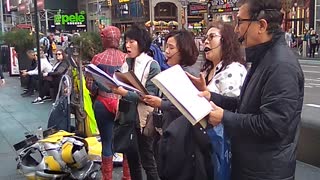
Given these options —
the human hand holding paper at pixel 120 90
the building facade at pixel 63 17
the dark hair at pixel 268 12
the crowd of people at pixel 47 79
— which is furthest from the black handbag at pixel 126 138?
the building facade at pixel 63 17

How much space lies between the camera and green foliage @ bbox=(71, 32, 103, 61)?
785 cm

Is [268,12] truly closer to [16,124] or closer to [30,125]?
[30,125]

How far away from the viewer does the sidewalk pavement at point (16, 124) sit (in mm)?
5199

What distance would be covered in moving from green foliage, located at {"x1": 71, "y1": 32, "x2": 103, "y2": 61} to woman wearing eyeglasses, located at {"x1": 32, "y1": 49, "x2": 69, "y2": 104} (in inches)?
110

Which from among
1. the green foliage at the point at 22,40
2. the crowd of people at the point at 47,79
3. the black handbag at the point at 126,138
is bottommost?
the crowd of people at the point at 47,79

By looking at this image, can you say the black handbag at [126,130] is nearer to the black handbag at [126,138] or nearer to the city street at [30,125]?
the black handbag at [126,138]

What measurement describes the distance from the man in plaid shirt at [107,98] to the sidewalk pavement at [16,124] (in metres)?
0.60

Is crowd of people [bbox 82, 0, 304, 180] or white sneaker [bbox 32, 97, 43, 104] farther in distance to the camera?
white sneaker [bbox 32, 97, 43, 104]

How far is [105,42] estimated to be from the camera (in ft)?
15.8

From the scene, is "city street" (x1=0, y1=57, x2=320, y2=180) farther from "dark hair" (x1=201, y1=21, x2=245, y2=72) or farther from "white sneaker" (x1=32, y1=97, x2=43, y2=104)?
"dark hair" (x1=201, y1=21, x2=245, y2=72)

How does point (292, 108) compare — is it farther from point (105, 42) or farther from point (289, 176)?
point (105, 42)

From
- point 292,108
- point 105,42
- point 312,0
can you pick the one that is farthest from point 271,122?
point 312,0

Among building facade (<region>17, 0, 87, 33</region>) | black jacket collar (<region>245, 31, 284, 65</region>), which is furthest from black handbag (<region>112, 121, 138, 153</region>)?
building facade (<region>17, 0, 87, 33</region>)

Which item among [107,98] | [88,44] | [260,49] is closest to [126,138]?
[107,98]
